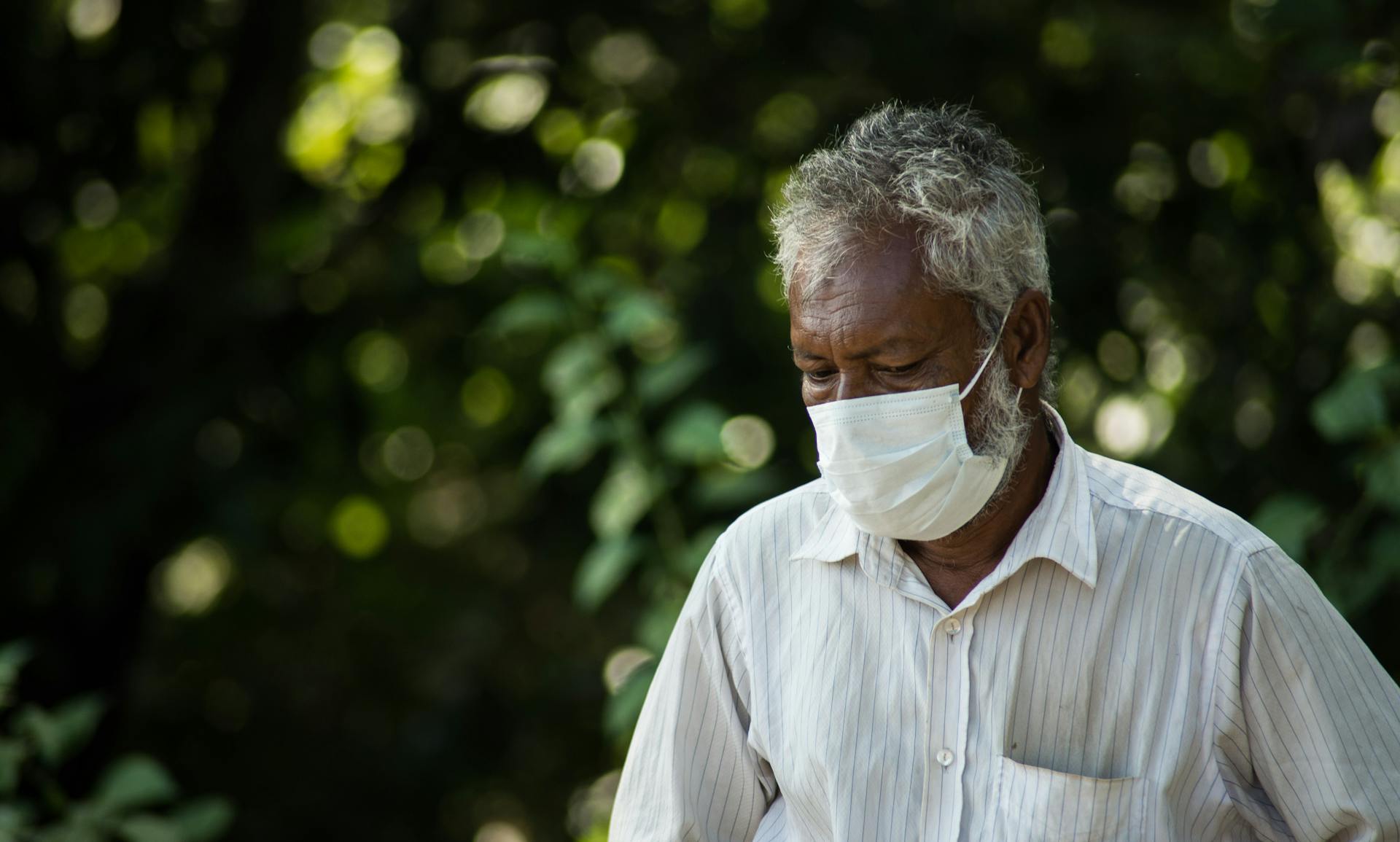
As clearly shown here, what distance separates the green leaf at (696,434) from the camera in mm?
2941

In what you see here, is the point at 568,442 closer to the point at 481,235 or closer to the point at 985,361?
the point at 481,235

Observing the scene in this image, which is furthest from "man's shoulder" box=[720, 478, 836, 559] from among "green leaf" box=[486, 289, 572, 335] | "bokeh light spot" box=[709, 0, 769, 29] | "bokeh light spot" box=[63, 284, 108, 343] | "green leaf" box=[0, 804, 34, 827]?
"bokeh light spot" box=[63, 284, 108, 343]

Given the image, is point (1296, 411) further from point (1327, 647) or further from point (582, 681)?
point (582, 681)

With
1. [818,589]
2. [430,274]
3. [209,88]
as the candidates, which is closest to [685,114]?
[430,274]

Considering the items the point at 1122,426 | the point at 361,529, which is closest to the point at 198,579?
the point at 361,529

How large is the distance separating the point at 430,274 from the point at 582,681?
1.53m

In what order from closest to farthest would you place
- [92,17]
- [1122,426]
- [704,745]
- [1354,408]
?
[704,745], [1354,408], [1122,426], [92,17]

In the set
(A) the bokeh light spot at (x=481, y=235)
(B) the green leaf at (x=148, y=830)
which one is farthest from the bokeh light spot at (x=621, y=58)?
(B) the green leaf at (x=148, y=830)

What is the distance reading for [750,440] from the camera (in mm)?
3586

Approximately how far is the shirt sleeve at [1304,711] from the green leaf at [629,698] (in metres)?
1.47

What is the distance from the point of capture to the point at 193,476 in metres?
4.10

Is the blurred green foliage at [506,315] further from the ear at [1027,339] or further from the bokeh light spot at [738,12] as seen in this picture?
the ear at [1027,339]

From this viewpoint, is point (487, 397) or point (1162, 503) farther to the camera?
point (487, 397)

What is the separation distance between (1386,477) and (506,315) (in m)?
1.91
